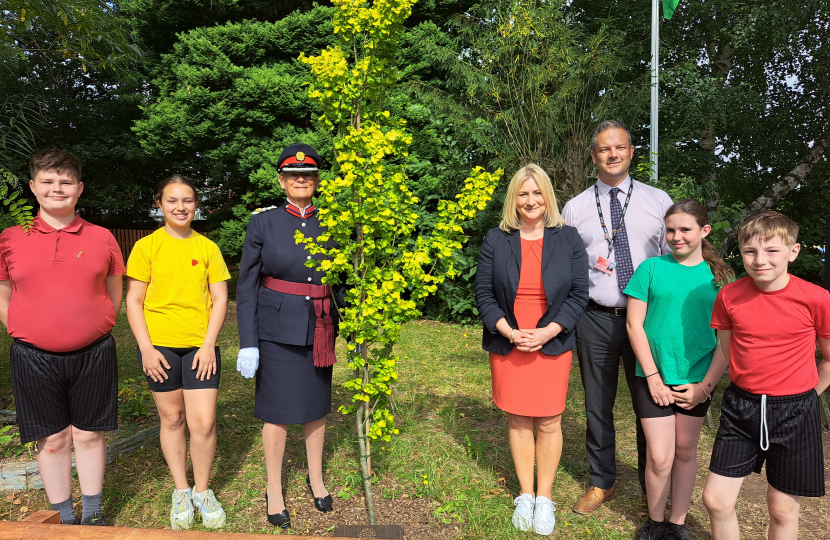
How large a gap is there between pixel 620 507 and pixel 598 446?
43 cm

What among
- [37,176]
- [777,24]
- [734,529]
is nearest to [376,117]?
[37,176]

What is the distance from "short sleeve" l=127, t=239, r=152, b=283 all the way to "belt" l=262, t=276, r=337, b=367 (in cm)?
61

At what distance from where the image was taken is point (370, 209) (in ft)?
9.79

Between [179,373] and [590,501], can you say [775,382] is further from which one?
[179,373]

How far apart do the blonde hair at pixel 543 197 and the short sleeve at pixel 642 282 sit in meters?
0.51

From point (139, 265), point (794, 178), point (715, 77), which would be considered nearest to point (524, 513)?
point (139, 265)

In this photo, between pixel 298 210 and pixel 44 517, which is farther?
pixel 298 210

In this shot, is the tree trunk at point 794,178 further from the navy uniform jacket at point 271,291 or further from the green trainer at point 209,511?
the green trainer at point 209,511

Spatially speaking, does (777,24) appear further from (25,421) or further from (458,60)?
(25,421)

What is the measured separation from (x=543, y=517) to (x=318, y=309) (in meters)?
1.73

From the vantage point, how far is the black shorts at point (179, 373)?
119 inches

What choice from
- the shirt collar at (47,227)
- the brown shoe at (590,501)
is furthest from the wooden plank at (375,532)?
the shirt collar at (47,227)

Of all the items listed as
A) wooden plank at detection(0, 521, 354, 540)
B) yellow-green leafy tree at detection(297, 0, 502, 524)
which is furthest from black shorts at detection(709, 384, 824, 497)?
wooden plank at detection(0, 521, 354, 540)

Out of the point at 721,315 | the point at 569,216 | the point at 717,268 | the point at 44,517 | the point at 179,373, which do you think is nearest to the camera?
the point at 44,517
